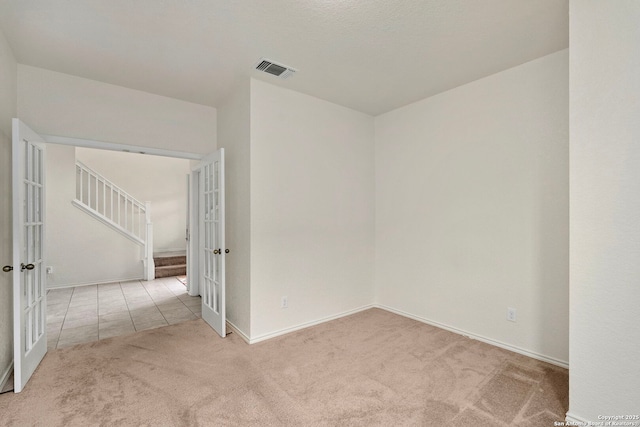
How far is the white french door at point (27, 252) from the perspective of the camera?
202 cm

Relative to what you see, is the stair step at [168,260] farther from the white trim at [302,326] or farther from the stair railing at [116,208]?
the white trim at [302,326]

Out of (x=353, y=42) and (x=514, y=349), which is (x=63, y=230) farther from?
(x=514, y=349)

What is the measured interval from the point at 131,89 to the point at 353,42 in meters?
2.42

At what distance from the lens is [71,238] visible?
17.4 feet

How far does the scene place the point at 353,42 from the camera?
90.7 inches

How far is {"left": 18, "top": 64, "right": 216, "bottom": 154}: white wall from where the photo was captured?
269 centimetres

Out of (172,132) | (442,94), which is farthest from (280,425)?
(442,94)

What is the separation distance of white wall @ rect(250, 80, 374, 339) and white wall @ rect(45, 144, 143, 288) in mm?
4351

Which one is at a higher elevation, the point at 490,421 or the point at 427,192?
the point at 427,192

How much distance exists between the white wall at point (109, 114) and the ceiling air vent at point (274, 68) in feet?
4.18

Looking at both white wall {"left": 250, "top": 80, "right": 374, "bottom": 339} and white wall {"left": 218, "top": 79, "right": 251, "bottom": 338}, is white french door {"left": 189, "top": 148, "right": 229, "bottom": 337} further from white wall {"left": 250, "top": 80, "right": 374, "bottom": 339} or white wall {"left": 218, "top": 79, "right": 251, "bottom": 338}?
white wall {"left": 250, "top": 80, "right": 374, "bottom": 339}
